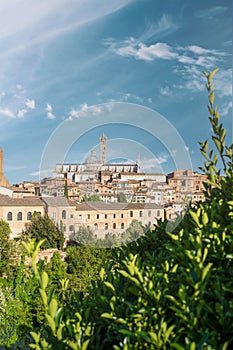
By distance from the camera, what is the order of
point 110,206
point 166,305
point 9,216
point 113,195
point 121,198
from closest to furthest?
point 166,305 → point 110,206 → point 113,195 → point 121,198 → point 9,216

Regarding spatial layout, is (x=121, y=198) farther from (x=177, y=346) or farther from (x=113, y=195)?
→ (x=177, y=346)

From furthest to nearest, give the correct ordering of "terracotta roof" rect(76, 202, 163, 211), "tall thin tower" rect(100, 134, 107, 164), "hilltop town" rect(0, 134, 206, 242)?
"terracotta roof" rect(76, 202, 163, 211) < "hilltop town" rect(0, 134, 206, 242) < "tall thin tower" rect(100, 134, 107, 164)

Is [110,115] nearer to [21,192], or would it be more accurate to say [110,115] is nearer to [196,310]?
[196,310]

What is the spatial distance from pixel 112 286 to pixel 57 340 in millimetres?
177

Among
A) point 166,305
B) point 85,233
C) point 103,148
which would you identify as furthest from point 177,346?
point 103,148

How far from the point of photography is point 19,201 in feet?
80.1

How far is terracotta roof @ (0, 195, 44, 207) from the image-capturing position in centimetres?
2414

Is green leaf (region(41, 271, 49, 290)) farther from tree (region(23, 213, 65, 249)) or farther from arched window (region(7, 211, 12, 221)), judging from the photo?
arched window (region(7, 211, 12, 221))

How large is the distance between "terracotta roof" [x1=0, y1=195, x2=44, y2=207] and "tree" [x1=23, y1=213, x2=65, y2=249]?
65.8 inches

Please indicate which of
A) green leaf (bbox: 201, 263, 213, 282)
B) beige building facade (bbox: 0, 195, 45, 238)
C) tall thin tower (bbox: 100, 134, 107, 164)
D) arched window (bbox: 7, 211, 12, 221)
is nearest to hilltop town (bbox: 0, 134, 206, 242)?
tall thin tower (bbox: 100, 134, 107, 164)

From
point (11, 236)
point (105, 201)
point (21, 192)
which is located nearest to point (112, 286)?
point (105, 201)

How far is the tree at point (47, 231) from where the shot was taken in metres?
21.8

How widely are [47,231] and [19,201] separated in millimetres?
3307

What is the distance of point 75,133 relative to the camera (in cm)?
469
